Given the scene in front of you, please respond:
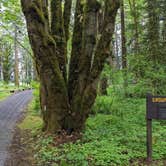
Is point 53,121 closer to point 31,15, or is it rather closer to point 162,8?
point 31,15

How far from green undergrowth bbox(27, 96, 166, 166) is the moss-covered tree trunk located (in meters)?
0.59

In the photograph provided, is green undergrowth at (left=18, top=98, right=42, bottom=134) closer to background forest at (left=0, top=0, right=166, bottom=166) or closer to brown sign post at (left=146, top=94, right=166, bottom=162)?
background forest at (left=0, top=0, right=166, bottom=166)

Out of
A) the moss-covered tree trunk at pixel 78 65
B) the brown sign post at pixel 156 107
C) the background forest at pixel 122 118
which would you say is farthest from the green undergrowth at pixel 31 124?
the brown sign post at pixel 156 107

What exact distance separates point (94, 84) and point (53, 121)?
1.55 m

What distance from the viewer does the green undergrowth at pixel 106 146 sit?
607 cm

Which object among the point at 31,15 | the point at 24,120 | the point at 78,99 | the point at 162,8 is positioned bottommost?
the point at 24,120

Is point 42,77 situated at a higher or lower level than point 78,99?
higher

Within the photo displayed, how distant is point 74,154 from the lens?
6.36 metres

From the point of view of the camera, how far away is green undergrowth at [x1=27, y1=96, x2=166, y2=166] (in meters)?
6.07

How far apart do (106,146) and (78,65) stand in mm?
2759

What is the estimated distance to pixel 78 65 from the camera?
340 inches

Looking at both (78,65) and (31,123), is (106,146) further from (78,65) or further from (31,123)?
(31,123)

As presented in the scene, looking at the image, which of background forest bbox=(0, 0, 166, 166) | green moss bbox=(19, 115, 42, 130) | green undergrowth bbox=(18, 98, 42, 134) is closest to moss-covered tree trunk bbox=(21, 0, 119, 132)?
background forest bbox=(0, 0, 166, 166)

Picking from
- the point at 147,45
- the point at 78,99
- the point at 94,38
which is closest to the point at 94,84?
the point at 78,99
